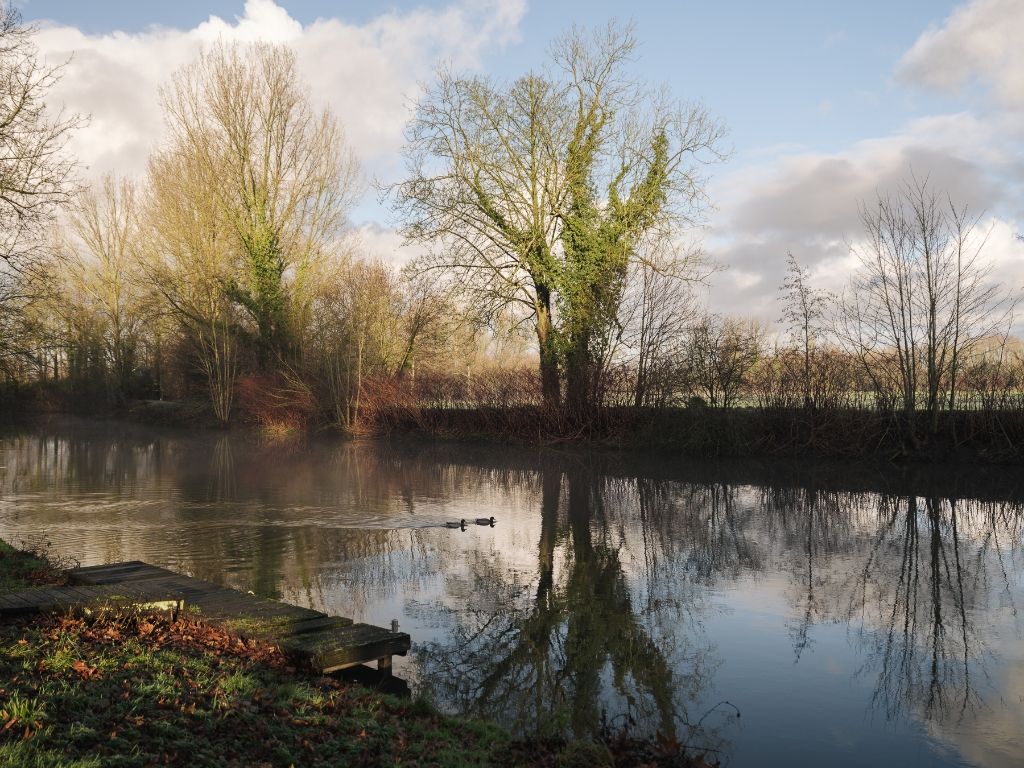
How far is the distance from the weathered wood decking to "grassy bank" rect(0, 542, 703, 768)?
0.24m

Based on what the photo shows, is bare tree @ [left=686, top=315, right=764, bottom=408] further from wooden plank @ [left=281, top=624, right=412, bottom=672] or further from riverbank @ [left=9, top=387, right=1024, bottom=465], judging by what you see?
wooden plank @ [left=281, top=624, right=412, bottom=672]

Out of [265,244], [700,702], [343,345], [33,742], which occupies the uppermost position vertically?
[265,244]

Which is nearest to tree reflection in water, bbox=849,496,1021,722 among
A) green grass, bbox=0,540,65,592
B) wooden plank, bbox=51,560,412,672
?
wooden plank, bbox=51,560,412,672

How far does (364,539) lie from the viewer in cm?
1118

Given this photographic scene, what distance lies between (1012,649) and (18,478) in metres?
18.8

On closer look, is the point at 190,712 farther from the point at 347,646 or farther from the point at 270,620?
the point at 270,620

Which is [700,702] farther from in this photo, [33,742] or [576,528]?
[576,528]

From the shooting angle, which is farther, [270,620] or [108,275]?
[108,275]

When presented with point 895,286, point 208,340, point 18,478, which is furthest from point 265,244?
point 895,286

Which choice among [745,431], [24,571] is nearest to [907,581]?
[24,571]

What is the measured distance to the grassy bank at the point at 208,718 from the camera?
157 inches

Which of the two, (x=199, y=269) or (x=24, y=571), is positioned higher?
(x=199, y=269)

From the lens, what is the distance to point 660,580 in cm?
891

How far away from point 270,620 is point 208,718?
196 cm
